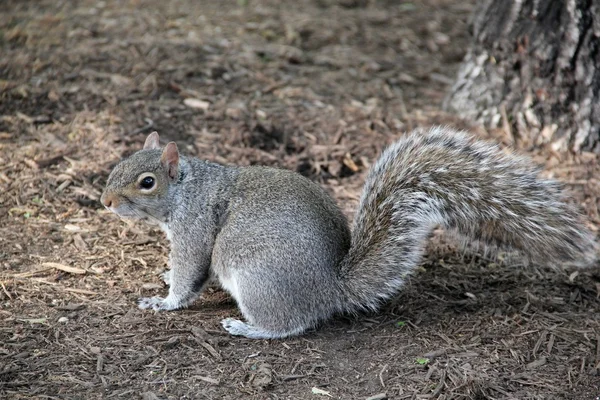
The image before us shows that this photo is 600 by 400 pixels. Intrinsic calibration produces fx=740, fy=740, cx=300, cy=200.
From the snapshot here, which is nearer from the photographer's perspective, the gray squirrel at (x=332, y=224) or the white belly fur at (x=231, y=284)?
the gray squirrel at (x=332, y=224)

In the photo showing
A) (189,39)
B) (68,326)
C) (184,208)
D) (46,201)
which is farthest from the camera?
(189,39)

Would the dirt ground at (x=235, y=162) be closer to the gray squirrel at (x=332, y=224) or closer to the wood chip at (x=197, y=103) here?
the wood chip at (x=197, y=103)

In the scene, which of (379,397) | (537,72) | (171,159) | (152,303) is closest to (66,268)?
(152,303)

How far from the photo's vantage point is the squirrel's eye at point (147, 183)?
4289 mm

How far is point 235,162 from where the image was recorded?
585 cm

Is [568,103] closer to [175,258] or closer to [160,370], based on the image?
[175,258]

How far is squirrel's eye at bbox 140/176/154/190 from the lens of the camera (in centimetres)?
429

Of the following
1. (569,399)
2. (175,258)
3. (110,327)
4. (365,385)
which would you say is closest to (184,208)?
(175,258)

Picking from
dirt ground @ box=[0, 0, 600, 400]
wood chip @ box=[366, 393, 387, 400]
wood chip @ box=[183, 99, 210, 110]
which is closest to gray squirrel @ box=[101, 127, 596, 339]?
dirt ground @ box=[0, 0, 600, 400]

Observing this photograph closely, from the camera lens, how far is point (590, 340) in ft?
13.8

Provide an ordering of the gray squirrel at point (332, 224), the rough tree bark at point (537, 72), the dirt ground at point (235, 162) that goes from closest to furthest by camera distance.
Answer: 1. the dirt ground at point (235, 162)
2. the gray squirrel at point (332, 224)
3. the rough tree bark at point (537, 72)

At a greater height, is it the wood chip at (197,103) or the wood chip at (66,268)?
the wood chip at (197,103)

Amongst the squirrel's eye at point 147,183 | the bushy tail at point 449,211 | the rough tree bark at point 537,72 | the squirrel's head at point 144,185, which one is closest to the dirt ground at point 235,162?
the rough tree bark at point 537,72

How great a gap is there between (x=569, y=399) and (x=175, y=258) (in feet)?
7.51
